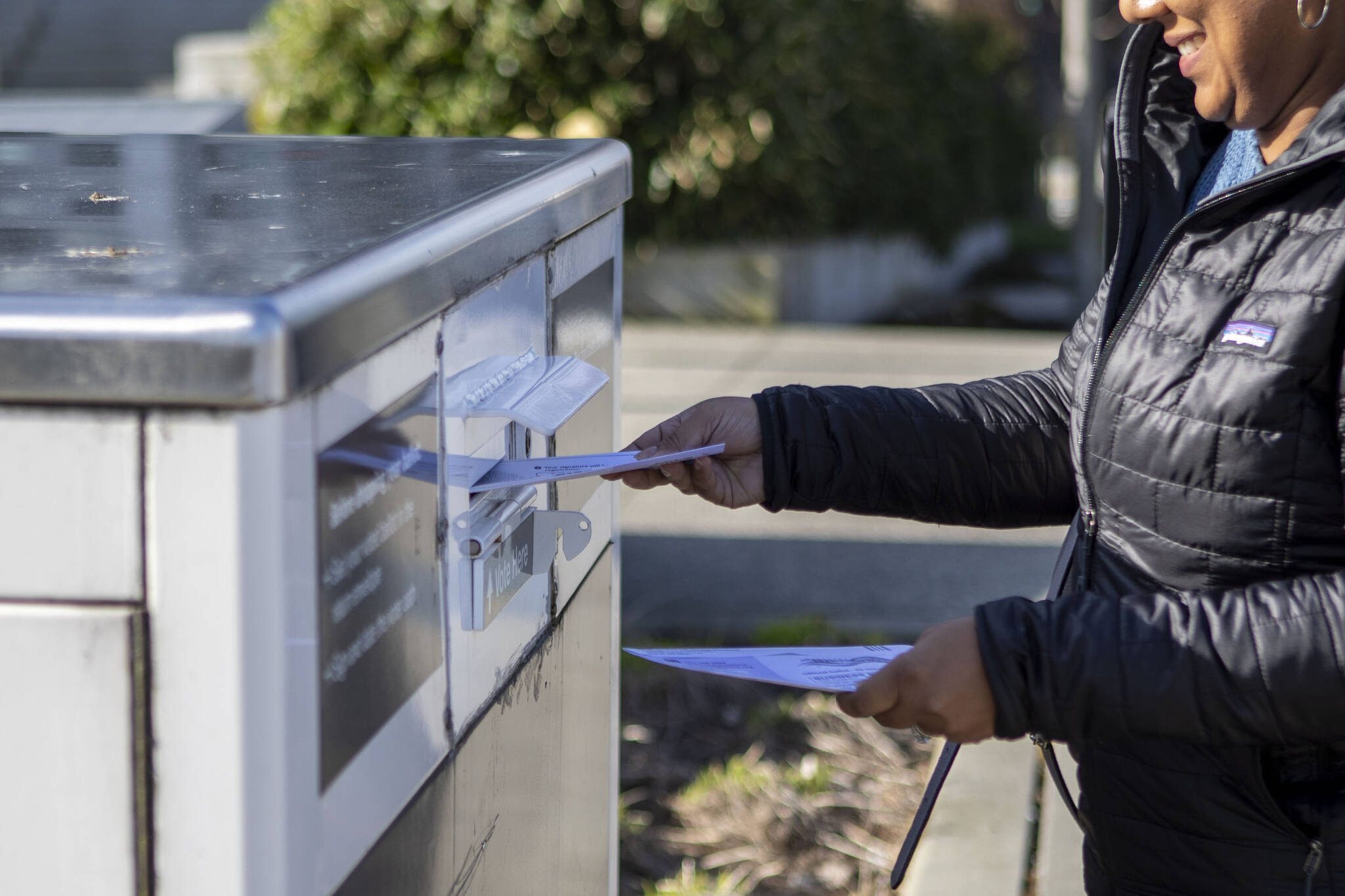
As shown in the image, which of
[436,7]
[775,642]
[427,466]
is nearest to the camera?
[427,466]

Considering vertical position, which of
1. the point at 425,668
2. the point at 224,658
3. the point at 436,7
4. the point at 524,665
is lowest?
the point at 524,665

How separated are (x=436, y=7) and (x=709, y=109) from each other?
1.65m

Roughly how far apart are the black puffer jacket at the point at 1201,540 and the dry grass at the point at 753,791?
141 centimetres

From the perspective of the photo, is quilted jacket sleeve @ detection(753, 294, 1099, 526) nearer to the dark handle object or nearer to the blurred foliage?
the dark handle object

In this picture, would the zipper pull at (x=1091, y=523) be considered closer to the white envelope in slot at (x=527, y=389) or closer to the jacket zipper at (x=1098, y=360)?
the jacket zipper at (x=1098, y=360)

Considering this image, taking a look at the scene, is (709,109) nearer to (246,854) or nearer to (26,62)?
(246,854)

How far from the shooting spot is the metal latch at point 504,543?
4.40 feet

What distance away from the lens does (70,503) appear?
953 mm

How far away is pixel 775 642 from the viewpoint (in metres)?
4.04

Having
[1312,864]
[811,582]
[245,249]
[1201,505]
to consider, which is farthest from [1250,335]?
[811,582]

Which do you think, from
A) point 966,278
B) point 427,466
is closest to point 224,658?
point 427,466

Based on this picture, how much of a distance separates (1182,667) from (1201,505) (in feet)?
0.64

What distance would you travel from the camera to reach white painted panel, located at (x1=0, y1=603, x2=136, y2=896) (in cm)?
97

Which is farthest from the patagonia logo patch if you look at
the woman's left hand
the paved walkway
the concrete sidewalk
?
the concrete sidewalk
